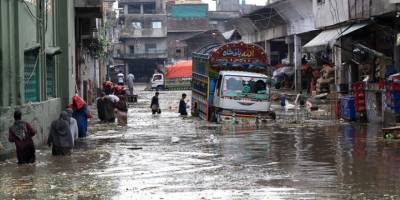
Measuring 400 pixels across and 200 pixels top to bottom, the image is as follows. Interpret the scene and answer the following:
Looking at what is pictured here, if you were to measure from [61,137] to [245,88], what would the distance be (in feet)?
35.1

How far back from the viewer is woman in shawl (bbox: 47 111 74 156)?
15.4 metres

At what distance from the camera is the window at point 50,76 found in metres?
20.4

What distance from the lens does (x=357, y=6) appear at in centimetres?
2612

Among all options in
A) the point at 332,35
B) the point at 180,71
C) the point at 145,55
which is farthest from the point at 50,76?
the point at 145,55

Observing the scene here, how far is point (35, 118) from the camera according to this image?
56.5ft

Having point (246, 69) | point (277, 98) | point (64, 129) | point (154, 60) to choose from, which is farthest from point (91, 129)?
point (154, 60)

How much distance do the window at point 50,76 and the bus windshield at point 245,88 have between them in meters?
6.16

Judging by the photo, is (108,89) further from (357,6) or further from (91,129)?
(357,6)

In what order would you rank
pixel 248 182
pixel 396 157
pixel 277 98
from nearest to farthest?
1. pixel 248 182
2. pixel 396 157
3. pixel 277 98

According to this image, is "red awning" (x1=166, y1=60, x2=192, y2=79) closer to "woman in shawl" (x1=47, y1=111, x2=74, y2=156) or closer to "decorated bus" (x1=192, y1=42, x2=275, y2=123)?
"decorated bus" (x1=192, y1=42, x2=275, y2=123)

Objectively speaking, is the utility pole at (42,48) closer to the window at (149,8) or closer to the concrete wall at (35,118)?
the concrete wall at (35,118)

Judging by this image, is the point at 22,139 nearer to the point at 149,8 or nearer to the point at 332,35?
the point at 332,35

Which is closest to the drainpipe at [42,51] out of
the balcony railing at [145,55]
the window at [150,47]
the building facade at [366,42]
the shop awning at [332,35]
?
the building facade at [366,42]

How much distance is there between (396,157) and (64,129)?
7.06 m
